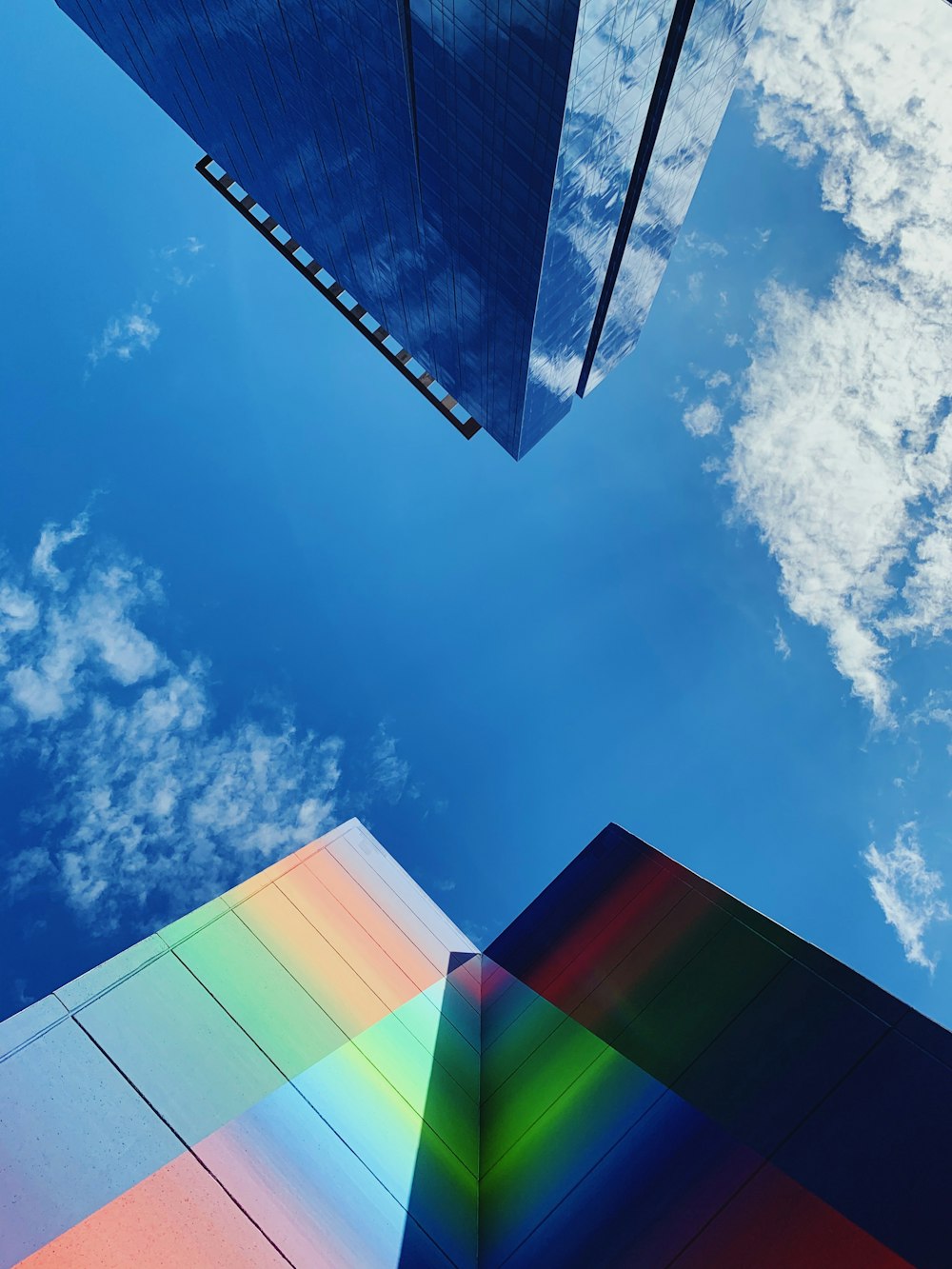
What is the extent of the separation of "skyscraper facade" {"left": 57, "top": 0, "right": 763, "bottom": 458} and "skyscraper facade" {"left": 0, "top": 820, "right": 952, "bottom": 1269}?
30271 mm

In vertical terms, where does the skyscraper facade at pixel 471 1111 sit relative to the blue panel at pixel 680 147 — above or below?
below

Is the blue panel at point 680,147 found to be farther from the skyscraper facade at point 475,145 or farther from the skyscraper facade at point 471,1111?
the skyscraper facade at point 471,1111

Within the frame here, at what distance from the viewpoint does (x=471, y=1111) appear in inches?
617

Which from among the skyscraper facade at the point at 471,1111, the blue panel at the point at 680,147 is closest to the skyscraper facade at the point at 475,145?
the blue panel at the point at 680,147

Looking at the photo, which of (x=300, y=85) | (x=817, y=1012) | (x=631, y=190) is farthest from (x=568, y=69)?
(x=817, y=1012)

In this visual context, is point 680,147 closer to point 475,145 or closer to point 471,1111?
point 475,145

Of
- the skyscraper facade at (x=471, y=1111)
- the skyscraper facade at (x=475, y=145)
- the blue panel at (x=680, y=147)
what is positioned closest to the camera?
the skyscraper facade at (x=471, y=1111)

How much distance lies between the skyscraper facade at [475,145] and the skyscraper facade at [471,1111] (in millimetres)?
30271

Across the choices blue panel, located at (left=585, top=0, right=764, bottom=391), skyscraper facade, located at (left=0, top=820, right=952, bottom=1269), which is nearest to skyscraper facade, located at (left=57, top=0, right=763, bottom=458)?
blue panel, located at (left=585, top=0, right=764, bottom=391)

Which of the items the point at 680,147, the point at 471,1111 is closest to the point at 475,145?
the point at 680,147

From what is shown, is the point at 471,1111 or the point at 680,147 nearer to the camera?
the point at 471,1111

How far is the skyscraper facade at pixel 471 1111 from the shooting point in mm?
8039

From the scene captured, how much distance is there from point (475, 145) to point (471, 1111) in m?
38.8

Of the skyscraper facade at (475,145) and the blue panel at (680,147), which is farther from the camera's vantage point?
the blue panel at (680,147)
